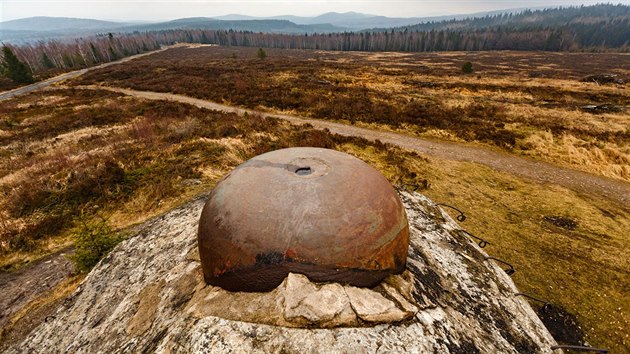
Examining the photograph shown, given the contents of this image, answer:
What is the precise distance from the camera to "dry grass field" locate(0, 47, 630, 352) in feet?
23.2

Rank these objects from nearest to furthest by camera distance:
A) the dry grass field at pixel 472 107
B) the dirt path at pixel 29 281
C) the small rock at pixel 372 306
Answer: the small rock at pixel 372 306 → the dirt path at pixel 29 281 → the dry grass field at pixel 472 107

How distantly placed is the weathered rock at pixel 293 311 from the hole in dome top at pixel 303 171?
114 centimetres

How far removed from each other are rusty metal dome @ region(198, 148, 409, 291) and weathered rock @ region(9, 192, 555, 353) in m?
0.25

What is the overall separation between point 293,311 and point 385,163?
33.3 ft

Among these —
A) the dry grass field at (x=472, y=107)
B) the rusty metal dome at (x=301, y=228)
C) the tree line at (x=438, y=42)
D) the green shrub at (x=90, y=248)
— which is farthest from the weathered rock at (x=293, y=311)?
the tree line at (x=438, y=42)

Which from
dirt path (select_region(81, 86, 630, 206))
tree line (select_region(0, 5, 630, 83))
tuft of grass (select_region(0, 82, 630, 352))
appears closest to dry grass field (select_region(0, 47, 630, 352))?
tuft of grass (select_region(0, 82, 630, 352))

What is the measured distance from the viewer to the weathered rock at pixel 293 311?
311cm

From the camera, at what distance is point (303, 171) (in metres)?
3.51

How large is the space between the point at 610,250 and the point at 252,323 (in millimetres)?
9352

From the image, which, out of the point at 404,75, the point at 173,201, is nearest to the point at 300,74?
the point at 404,75

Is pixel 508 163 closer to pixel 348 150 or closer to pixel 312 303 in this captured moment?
pixel 348 150

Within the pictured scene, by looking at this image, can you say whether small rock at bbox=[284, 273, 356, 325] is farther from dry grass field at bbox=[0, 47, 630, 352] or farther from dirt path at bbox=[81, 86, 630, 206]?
→ dirt path at bbox=[81, 86, 630, 206]

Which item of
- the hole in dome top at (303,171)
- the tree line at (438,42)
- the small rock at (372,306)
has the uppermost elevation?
the tree line at (438,42)

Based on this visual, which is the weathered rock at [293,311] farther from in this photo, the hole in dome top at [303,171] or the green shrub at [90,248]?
the hole in dome top at [303,171]
